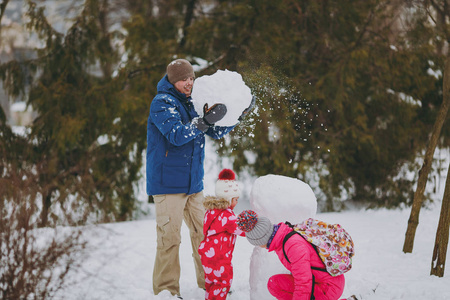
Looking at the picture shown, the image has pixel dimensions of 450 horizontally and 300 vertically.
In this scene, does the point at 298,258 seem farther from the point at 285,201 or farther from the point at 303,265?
the point at 285,201

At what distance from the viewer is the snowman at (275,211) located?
129 inches

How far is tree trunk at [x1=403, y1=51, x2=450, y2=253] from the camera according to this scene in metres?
4.30

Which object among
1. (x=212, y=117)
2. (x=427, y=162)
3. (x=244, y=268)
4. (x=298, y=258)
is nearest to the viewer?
(x=298, y=258)

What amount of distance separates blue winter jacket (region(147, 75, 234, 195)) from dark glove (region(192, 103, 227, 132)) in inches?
1.8

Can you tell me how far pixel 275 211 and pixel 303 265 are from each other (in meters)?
0.71

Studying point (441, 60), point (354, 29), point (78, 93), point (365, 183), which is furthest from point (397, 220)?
point (78, 93)

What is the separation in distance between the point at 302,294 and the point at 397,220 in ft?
15.2

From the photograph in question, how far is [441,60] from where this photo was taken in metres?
7.22

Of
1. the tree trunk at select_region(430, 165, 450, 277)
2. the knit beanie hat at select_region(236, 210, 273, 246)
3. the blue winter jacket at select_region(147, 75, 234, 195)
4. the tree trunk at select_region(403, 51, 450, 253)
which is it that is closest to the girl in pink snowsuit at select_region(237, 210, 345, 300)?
the knit beanie hat at select_region(236, 210, 273, 246)

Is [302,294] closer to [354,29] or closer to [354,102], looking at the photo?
[354,102]

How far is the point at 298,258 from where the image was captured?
2.62 meters

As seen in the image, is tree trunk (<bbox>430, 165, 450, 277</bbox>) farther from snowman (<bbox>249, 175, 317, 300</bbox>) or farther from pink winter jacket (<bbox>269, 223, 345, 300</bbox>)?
pink winter jacket (<bbox>269, 223, 345, 300</bbox>)

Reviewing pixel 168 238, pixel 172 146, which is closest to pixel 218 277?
pixel 168 238

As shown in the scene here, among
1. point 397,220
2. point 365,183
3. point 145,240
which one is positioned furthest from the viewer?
point 365,183
